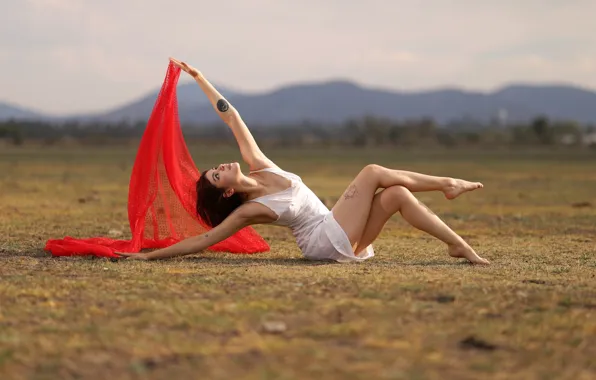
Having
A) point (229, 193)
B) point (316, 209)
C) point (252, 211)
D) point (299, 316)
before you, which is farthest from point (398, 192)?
point (299, 316)

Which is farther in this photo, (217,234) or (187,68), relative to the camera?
(187,68)

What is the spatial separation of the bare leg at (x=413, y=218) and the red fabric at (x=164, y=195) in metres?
1.61

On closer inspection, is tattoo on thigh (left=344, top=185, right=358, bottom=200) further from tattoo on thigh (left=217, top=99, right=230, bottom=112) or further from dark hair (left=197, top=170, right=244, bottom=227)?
tattoo on thigh (left=217, top=99, right=230, bottom=112)

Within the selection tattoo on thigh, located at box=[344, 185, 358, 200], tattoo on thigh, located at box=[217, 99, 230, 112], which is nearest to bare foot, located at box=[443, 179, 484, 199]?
tattoo on thigh, located at box=[344, 185, 358, 200]

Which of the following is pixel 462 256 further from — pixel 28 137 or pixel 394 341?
pixel 28 137

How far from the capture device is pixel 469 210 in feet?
54.7

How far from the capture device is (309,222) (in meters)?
8.39

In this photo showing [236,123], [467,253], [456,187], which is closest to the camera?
[467,253]

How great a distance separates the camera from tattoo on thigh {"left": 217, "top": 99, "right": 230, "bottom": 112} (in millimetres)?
8867

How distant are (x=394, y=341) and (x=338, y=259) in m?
3.41

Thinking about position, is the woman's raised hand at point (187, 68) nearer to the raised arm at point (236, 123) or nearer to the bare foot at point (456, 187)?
the raised arm at point (236, 123)

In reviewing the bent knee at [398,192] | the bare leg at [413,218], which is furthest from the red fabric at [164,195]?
the bent knee at [398,192]

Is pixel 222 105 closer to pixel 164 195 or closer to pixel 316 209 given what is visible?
pixel 164 195

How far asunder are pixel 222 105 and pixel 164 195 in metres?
1.14
